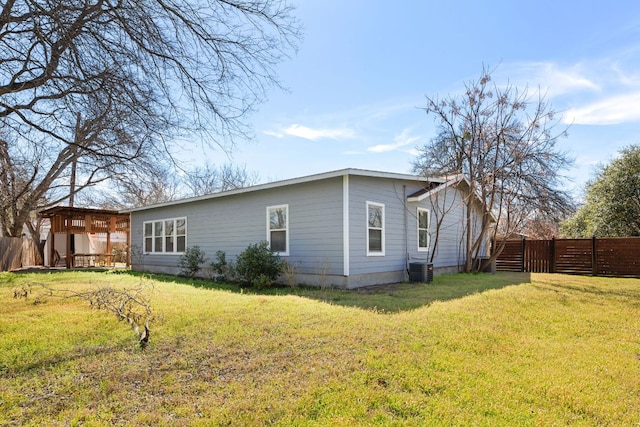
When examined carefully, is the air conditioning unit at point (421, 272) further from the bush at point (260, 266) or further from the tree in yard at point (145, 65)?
the tree in yard at point (145, 65)

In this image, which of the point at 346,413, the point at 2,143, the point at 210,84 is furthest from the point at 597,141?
the point at 2,143

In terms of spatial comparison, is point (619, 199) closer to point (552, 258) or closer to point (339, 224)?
point (552, 258)

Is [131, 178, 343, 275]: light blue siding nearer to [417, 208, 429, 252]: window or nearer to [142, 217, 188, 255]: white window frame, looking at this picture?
[142, 217, 188, 255]: white window frame

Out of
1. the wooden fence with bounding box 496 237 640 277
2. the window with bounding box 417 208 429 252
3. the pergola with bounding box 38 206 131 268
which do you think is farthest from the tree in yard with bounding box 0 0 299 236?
the wooden fence with bounding box 496 237 640 277

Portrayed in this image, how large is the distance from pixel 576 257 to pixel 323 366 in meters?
14.9

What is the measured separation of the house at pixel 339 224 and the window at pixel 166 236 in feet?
Result: 0.23

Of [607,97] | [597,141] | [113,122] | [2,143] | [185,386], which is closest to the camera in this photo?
[185,386]

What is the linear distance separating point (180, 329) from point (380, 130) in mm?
12257

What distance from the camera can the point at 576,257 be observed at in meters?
15.0

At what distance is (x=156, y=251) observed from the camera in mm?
16016

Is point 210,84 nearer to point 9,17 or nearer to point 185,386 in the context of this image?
point 9,17

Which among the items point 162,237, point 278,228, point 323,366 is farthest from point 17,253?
point 323,366

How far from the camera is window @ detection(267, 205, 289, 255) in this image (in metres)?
10.8

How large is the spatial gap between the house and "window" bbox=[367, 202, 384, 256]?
0.03 metres
